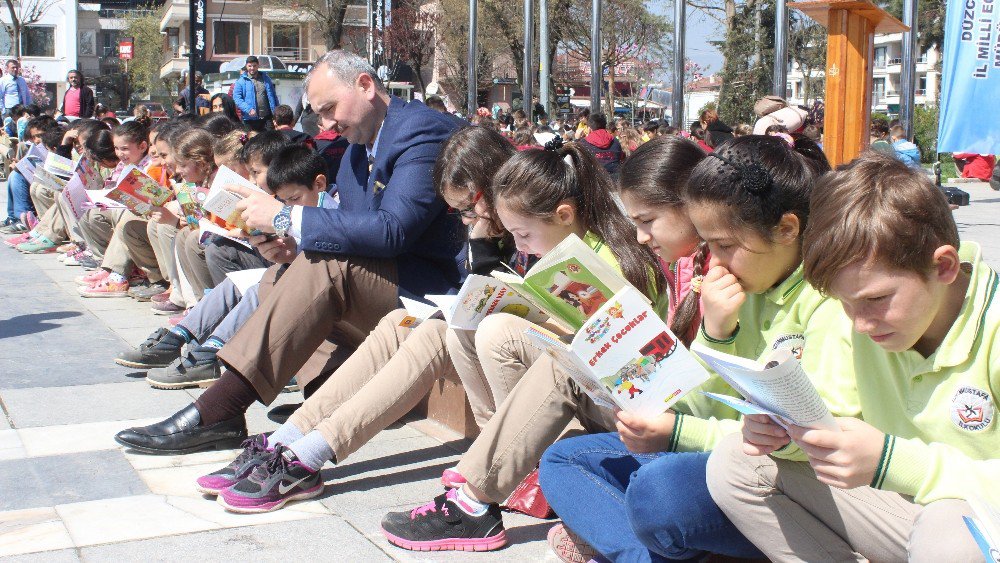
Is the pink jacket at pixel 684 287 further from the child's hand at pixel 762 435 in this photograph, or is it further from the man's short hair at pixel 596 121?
the man's short hair at pixel 596 121

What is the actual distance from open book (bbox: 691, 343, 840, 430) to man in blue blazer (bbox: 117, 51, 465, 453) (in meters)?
2.23

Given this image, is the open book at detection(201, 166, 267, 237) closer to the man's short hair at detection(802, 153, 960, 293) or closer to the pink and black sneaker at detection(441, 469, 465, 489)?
the pink and black sneaker at detection(441, 469, 465, 489)

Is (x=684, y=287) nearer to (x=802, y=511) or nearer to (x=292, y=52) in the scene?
(x=802, y=511)

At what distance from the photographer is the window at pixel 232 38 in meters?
62.0

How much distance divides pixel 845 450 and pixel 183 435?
279 cm

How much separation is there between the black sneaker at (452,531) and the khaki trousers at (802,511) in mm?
989

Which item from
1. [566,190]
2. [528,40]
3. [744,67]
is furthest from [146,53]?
[566,190]

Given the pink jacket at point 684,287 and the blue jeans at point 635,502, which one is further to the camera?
the pink jacket at point 684,287

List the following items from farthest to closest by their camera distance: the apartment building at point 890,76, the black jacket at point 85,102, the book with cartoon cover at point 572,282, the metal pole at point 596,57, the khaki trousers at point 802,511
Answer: the apartment building at point 890,76, the black jacket at point 85,102, the metal pole at point 596,57, the book with cartoon cover at point 572,282, the khaki trousers at point 802,511

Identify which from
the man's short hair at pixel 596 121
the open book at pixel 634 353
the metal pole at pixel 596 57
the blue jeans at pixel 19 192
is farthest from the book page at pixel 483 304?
the metal pole at pixel 596 57

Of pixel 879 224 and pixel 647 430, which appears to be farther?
pixel 647 430

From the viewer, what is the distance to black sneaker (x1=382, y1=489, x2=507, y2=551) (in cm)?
321

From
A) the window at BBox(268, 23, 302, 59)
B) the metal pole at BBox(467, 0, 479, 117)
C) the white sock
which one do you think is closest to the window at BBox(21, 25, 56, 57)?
the window at BBox(268, 23, 302, 59)

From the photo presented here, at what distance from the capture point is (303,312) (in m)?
3.98
